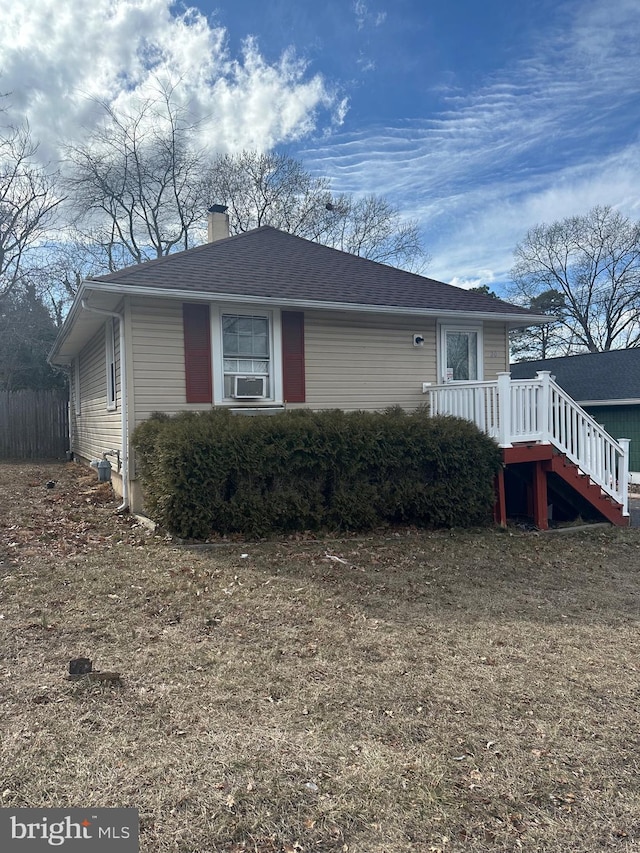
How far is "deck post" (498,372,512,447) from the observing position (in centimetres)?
800

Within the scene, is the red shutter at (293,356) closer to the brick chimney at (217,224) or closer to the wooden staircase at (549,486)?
the wooden staircase at (549,486)

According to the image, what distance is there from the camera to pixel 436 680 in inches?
132

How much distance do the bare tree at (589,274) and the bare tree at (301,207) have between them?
9.75 metres

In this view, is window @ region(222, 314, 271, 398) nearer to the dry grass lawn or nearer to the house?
the house

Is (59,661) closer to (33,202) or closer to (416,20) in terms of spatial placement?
(416,20)

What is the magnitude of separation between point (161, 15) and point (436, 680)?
14413 mm

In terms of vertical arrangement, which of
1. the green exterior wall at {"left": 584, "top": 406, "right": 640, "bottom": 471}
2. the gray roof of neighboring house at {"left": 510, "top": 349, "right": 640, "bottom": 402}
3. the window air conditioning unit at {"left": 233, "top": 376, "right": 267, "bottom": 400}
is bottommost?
the green exterior wall at {"left": 584, "top": 406, "right": 640, "bottom": 471}

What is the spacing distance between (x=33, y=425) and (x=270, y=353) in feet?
38.1

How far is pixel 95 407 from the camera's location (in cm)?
1185

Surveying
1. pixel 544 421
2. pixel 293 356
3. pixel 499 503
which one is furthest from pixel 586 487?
pixel 293 356

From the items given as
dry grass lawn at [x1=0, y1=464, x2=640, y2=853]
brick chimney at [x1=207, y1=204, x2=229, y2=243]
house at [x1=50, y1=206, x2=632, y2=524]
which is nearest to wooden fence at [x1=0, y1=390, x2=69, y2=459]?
house at [x1=50, y1=206, x2=632, y2=524]

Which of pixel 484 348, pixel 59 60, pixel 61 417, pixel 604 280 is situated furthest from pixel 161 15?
pixel 604 280

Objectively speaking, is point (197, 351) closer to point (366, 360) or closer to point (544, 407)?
point (366, 360)

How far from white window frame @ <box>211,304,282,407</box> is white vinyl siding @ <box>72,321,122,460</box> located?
1.82 m
